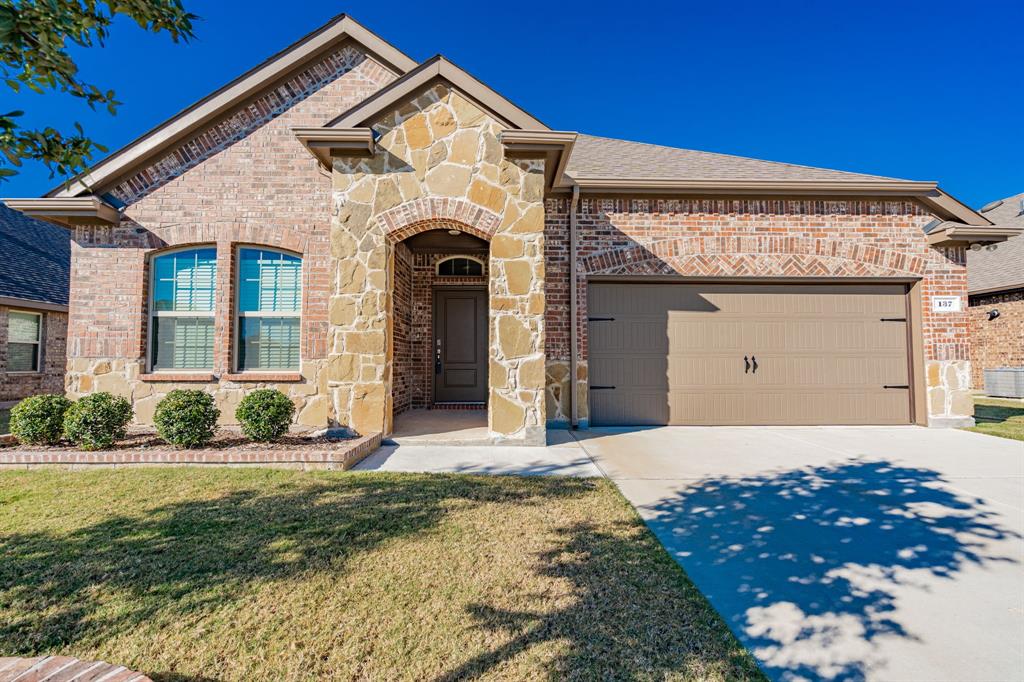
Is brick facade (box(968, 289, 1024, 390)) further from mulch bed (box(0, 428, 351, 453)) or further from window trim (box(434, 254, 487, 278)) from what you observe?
mulch bed (box(0, 428, 351, 453))

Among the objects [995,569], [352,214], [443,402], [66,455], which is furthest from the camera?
[443,402]

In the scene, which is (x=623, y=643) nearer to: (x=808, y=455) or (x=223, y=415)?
(x=808, y=455)

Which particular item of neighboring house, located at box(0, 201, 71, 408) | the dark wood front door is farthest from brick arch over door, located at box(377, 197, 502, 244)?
neighboring house, located at box(0, 201, 71, 408)

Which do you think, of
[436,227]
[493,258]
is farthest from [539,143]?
[436,227]

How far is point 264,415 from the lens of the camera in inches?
224

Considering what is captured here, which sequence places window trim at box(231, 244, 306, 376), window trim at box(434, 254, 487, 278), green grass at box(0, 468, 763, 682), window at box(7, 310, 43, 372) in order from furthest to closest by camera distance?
window at box(7, 310, 43, 372)
window trim at box(434, 254, 487, 278)
window trim at box(231, 244, 306, 376)
green grass at box(0, 468, 763, 682)

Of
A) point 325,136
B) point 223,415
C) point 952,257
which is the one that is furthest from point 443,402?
point 952,257

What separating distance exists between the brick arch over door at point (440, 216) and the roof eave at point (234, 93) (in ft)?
9.36

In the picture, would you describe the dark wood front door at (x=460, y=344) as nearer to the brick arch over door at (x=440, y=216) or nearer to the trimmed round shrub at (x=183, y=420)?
the brick arch over door at (x=440, y=216)

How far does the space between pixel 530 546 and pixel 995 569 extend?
2865 mm

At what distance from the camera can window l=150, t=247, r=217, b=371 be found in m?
7.38

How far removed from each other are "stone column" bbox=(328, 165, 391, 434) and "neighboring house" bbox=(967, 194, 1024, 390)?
18684 mm

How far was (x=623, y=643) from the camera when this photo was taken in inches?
82.9

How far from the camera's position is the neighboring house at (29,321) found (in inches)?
425
